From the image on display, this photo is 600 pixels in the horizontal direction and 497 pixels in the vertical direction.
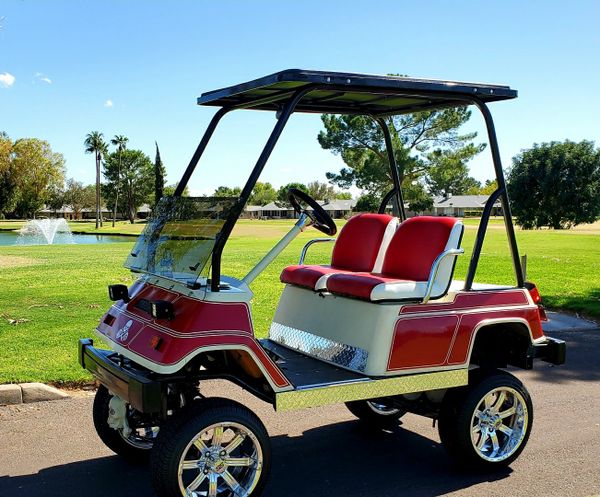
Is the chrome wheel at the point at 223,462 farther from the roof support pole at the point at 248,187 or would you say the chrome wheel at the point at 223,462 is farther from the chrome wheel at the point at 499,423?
the chrome wheel at the point at 499,423

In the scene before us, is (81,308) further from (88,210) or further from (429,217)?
(88,210)

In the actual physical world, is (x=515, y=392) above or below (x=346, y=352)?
below

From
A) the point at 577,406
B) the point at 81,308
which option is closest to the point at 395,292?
the point at 577,406

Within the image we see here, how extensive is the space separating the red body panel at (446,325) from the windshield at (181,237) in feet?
4.16

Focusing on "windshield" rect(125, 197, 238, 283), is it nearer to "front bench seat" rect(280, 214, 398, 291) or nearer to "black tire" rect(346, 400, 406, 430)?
"front bench seat" rect(280, 214, 398, 291)

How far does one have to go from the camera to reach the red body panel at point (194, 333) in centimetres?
370

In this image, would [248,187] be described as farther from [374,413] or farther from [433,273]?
[374,413]

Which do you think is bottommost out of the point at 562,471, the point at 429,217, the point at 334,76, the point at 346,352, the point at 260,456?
the point at 562,471

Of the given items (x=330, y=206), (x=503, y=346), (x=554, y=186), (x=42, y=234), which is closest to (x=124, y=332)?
(x=503, y=346)

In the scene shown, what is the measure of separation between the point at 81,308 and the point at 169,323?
6044 millimetres

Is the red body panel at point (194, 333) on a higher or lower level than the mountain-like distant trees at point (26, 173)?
lower

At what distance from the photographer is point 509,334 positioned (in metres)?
4.95

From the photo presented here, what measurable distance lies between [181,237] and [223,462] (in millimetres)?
1365

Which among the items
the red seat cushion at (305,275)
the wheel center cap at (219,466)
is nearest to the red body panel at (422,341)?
the red seat cushion at (305,275)
